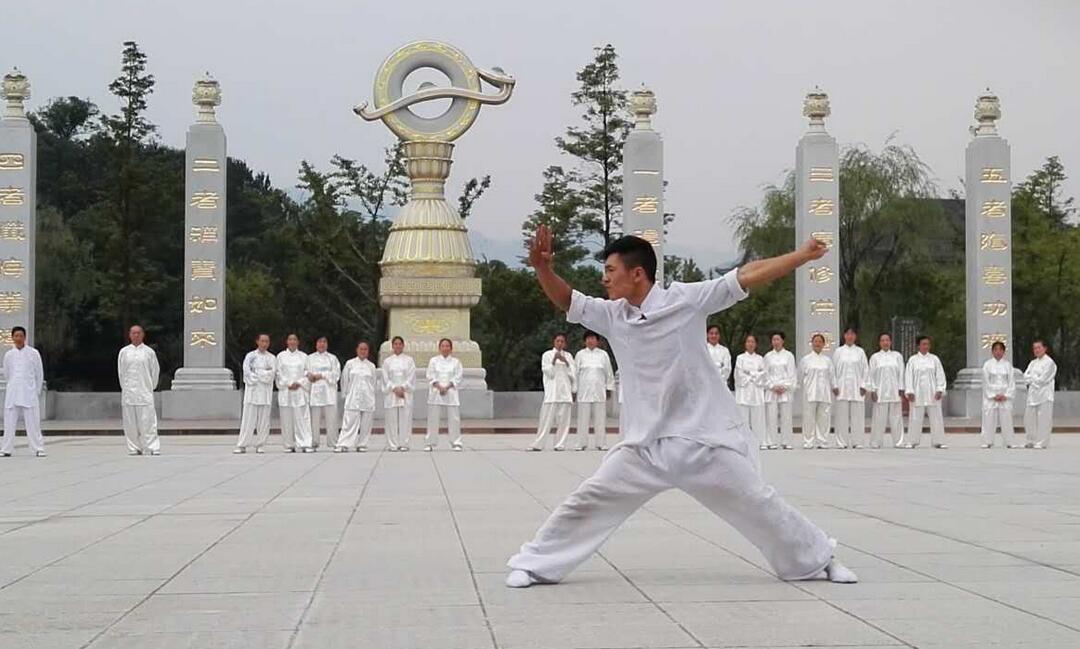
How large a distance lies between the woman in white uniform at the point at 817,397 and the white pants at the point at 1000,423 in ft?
6.75

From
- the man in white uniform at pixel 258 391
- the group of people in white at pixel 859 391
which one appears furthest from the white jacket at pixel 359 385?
the group of people in white at pixel 859 391

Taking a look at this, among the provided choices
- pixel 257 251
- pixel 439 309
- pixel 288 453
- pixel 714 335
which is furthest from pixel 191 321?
pixel 257 251

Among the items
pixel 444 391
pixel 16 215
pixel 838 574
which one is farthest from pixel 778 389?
pixel 16 215

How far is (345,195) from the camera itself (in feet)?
132

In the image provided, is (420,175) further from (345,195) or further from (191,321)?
(345,195)

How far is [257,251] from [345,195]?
15.6 ft

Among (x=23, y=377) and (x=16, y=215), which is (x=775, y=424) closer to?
(x=23, y=377)

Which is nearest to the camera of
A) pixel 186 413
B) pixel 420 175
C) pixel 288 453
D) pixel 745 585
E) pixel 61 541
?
pixel 745 585

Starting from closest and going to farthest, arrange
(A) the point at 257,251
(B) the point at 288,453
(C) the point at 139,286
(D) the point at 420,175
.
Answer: (B) the point at 288,453, (D) the point at 420,175, (C) the point at 139,286, (A) the point at 257,251

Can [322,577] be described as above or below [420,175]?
below

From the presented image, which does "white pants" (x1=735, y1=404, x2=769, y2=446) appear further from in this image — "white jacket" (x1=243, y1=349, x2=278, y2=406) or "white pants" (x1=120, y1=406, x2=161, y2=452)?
"white pants" (x1=120, y1=406, x2=161, y2=452)

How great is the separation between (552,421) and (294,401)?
3.43m

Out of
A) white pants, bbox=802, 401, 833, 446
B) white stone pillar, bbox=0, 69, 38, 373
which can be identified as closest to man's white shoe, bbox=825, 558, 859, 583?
white pants, bbox=802, 401, 833, 446

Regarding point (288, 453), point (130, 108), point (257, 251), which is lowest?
point (288, 453)
